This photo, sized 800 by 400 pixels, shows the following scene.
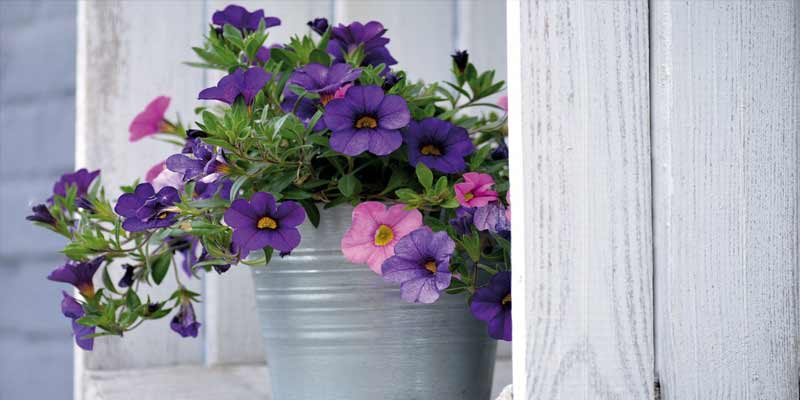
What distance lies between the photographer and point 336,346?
2.89 ft

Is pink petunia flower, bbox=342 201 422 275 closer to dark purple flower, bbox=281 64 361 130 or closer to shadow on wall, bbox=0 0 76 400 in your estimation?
dark purple flower, bbox=281 64 361 130

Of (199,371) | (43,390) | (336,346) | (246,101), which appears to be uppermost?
(246,101)

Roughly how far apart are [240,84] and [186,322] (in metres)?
0.34

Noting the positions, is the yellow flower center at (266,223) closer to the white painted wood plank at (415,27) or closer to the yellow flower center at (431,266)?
the yellow flower center at (431,266)

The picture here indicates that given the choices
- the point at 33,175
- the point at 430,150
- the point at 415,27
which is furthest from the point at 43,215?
the point at 33,175

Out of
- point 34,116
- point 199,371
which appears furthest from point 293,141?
point 34,116

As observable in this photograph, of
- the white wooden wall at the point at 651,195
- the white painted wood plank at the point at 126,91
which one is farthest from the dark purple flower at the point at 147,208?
the white painted wood plank at the point at 126,91

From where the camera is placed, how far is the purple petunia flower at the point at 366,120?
818 mm

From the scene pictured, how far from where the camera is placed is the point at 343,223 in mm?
878

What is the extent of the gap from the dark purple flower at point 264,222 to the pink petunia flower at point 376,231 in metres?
0.05

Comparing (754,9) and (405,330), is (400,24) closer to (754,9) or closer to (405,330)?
(405,330)

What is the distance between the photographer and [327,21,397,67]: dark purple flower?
0.98 m

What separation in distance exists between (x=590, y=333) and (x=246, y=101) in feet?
1.34

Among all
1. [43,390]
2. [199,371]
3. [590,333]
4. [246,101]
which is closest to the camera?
[590,333]
